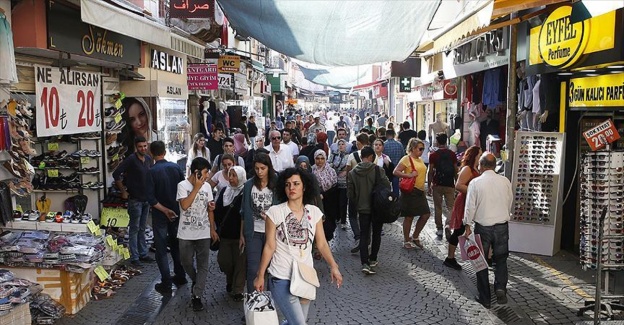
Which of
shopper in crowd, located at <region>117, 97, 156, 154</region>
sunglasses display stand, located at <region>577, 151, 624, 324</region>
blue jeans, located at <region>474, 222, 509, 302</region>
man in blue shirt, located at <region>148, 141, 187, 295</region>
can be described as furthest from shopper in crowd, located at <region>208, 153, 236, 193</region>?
sunglasses display stand, located at <region>577, 151, 624, 324</region>

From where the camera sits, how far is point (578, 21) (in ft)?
27.6

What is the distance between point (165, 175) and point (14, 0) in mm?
2596

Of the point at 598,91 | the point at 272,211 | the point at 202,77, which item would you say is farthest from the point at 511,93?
the point at 202,77

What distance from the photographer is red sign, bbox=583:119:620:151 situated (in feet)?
23.6

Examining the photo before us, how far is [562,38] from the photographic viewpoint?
351 inches

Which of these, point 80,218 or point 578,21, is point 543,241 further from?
point 80,218

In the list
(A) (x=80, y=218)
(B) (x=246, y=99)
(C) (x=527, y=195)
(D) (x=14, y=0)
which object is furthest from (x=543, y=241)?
(B) (x=246, y=99)

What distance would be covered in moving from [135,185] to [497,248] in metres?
5.01

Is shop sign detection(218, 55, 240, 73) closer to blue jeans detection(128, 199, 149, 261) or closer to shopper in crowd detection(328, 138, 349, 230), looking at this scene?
shopper in crowd detection(328, 138, 349, 230)

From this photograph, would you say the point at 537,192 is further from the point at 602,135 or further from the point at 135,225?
the point at 135,225

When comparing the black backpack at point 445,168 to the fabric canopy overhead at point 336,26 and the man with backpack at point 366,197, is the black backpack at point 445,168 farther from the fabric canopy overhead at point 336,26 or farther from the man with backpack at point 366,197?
the fabric canopy overhead at point 336,26

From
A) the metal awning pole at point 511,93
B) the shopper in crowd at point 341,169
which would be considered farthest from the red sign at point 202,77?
the metal awning pole at point 511,93

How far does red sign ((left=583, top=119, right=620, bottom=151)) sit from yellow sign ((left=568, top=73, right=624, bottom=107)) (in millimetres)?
923

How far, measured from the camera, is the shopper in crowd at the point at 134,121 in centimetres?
1237
